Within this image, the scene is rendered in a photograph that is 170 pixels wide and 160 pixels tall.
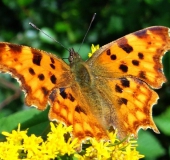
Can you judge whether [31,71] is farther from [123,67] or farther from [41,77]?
[123,67]

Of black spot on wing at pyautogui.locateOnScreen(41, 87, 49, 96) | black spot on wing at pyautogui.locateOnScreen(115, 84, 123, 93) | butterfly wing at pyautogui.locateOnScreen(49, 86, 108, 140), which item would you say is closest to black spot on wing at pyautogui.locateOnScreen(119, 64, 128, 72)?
black spot on wing at pyautogui.locateOnScreen(115, 84, 123, 93)

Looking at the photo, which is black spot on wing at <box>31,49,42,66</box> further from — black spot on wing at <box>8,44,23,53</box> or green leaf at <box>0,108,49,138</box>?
green leaf at <box>0,108,49,138</box>

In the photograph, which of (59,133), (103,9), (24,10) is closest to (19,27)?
(24,10)

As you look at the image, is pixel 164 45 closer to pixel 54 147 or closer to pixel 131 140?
pixel 131 140

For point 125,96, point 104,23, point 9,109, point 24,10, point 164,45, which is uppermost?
point 24,10

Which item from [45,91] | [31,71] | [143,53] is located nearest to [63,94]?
[45,91]

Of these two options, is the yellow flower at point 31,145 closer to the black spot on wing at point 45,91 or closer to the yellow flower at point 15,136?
the yellow flower at point 15,136
